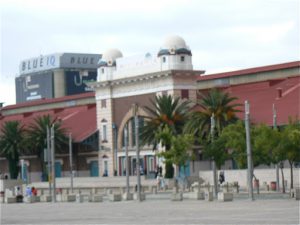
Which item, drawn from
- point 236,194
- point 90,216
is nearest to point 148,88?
point 236,194

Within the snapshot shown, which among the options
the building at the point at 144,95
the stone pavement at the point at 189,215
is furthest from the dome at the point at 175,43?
the stone pavement at the point at 189,215

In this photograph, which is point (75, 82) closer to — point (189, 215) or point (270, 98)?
point (270, 98)

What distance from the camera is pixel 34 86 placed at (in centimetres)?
15512

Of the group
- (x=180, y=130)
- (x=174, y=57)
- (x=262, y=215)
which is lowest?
(x=262, y=215)

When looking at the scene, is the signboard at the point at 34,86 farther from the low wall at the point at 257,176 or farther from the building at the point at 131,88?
the low wall at the point at 257,176

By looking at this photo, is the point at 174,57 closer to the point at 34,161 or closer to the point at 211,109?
the point at 211,109

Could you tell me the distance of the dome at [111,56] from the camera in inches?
3846

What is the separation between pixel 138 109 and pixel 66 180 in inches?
365

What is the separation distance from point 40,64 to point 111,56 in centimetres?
5966

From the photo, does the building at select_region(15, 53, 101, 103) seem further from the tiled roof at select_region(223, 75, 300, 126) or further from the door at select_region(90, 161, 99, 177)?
the tiled roof at select_region(223, 75, 300, 126)

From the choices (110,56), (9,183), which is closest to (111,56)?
(110,56)

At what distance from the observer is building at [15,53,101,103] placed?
504ft

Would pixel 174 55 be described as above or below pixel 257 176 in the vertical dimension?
above

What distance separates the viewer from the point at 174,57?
293 feet
